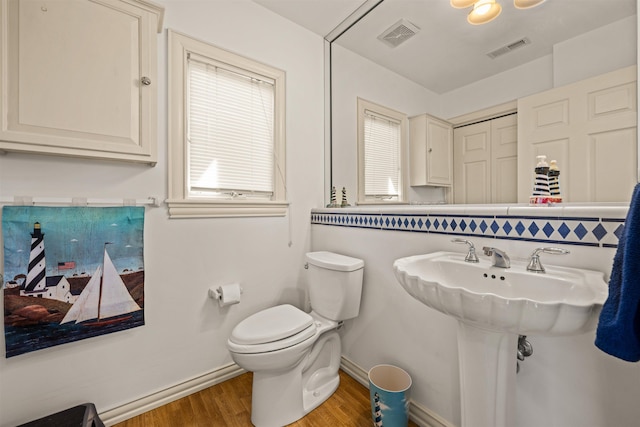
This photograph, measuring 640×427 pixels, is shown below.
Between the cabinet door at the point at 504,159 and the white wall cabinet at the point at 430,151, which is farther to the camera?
the white wall cabinet at the point at 430,151

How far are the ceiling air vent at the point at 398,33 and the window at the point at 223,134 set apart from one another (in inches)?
30.1

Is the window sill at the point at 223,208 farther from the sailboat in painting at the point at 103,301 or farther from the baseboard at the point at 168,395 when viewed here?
the baseboard at the point at 168,395

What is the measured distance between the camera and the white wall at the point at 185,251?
117cm

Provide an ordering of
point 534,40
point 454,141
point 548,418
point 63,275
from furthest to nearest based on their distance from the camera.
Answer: point 454,141 < point 63,275 < point 534,40 < point 548,418

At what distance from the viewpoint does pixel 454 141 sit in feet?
4.25

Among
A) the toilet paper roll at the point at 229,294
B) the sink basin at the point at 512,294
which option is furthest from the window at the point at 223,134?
the sink basin at the point at 512,294

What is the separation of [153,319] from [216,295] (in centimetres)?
33

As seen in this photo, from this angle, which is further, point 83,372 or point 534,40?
point 83,372

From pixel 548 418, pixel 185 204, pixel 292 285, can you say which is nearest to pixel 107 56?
pixel 185 204

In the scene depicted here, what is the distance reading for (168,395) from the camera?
146 cm

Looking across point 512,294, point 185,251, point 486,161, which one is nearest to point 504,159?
point 486,161

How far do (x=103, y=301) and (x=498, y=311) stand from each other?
1633 mm

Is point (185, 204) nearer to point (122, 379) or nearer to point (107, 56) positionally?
point (107, 56)

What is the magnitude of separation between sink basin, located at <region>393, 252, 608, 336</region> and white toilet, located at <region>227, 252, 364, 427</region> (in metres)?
0.61
